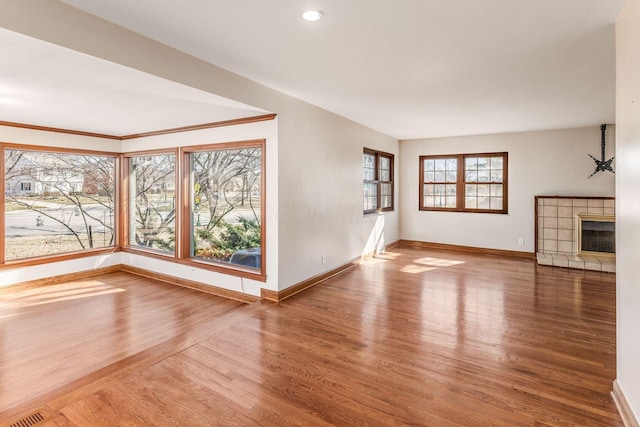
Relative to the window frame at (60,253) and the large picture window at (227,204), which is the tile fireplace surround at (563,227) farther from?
the window frame at (60,253)

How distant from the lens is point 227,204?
471cm

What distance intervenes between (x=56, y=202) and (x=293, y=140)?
4072 millimetres

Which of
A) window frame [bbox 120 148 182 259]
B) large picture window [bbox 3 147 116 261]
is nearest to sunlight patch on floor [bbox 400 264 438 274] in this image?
window frame [bbox 120 148 182 259]

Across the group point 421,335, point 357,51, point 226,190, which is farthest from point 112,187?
point 421,335

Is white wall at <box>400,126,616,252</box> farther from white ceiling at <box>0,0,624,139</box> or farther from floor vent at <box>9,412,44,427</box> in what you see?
floor vent at <box>9,412,44,427</box>

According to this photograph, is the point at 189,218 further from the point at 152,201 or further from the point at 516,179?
the point at 516,179

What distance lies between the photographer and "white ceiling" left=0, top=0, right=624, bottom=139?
6.81ft

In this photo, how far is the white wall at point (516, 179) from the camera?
588 centimetres

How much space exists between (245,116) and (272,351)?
2699 millimetres

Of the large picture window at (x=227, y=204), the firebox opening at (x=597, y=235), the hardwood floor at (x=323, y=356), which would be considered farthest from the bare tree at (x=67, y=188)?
the firebox opening at (x=597, y=235)

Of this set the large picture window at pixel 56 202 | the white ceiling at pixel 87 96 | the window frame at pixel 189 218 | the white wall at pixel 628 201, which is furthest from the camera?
the large picture window at pixel 56 202

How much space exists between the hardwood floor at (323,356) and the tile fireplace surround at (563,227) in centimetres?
107

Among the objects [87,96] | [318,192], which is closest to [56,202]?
[87,96]

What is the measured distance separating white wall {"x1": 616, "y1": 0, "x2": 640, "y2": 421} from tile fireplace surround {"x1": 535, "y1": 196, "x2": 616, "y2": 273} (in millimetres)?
4134
